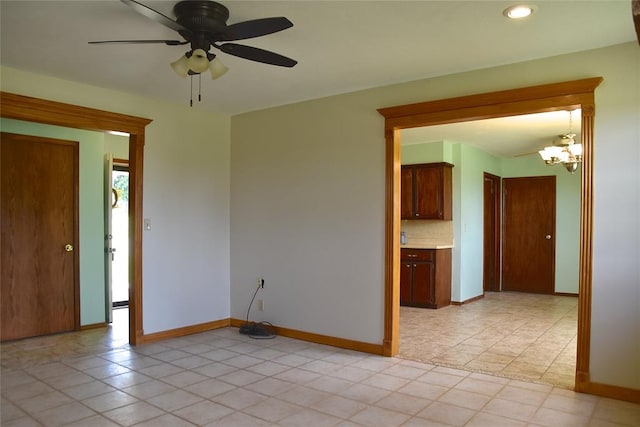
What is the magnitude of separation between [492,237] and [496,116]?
5.24m

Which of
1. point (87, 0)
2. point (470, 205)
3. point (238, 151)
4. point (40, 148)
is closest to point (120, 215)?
point (40, 148)

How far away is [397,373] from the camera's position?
3.66 meters

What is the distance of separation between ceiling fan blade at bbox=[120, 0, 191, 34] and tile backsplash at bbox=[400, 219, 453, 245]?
521cm

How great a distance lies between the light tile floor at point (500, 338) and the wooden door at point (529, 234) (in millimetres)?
1050

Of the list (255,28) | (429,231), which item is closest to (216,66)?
(255,28)

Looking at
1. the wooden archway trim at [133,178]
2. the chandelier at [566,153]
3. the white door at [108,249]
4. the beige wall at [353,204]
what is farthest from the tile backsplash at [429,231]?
the white door at [108,249]

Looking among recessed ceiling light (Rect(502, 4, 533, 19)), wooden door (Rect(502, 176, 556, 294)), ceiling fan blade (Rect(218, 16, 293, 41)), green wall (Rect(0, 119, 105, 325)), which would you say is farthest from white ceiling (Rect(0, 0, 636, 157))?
wooden door (Rect(502, 176, 556, 294))

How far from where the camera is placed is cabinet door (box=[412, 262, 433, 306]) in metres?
6.41

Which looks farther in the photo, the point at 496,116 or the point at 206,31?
the point at 496,116

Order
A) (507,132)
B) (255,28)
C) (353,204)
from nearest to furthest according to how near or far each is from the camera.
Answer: (255,28)
(353,204)
(507,132)

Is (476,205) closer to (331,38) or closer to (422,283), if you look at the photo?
(422,283)

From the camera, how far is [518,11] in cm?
265

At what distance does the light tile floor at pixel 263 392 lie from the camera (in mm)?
2811

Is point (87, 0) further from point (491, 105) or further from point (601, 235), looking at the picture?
point (601, 235)
